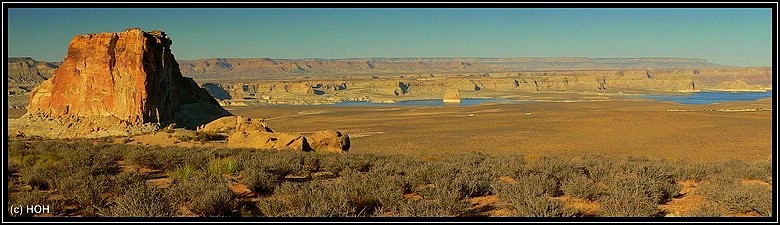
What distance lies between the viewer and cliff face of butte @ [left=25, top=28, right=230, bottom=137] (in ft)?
104

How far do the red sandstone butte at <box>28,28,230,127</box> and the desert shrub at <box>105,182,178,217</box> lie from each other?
2698 cm

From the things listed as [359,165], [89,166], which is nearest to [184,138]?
[89,166]

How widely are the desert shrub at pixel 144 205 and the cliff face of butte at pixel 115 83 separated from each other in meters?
26.9

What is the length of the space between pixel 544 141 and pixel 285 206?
3078cm

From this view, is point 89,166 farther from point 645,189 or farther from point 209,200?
point 645,189

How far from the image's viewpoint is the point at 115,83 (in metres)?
32.1

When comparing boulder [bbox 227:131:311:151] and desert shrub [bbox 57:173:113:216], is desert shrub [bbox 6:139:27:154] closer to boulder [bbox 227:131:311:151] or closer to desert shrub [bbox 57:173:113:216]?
boulder [bbox 227:131:311:151]

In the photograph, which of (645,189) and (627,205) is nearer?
(627,205)

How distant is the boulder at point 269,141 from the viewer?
66.4 feet

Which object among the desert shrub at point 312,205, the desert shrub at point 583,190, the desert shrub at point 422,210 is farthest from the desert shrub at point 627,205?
the desert shrub at point 312,205

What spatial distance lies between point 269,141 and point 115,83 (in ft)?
55.1

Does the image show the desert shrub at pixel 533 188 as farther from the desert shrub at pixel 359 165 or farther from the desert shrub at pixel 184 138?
the desert shrub at pixel 184 138

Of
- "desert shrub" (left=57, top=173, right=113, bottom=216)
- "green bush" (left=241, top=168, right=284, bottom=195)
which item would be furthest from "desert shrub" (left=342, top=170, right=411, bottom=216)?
"desert shrub" (left=57, top=173, right=113, bottom=216)

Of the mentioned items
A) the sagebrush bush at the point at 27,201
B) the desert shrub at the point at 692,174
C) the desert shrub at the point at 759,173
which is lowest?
the desert shrub at the point at 759,173
